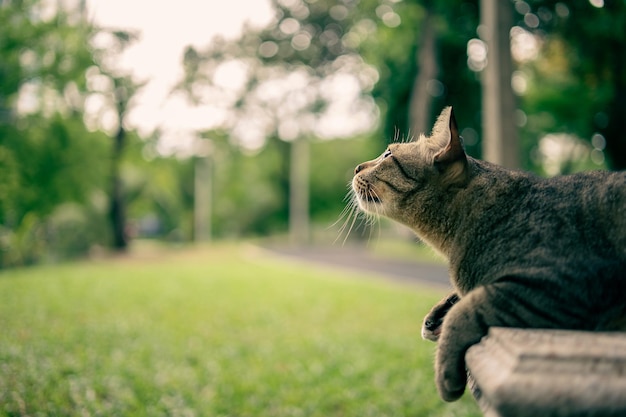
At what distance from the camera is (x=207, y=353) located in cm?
628

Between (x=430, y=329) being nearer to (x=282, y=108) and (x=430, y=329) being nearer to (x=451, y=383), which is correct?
(x=451, y=383)

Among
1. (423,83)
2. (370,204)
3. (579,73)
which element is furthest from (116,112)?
(370,204)

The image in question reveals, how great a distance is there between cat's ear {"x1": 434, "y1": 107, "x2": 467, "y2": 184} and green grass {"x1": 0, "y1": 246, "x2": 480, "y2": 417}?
6.56 feet

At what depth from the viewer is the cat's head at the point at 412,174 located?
5.64ft

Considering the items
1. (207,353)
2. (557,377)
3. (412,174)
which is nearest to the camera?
(557,377)

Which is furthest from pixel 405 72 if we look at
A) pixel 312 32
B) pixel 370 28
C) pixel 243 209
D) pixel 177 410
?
pixel 243 209

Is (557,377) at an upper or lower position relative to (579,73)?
lower

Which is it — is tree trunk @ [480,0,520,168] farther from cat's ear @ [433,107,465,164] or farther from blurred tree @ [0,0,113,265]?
blurred tree @ [0,0,113,265]

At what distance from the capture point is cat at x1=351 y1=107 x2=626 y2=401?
1.40m

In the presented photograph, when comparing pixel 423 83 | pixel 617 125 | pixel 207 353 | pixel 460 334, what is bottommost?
pixel 207 353

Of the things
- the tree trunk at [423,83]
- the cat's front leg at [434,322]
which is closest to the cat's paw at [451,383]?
the cat's front leg at [434,322]

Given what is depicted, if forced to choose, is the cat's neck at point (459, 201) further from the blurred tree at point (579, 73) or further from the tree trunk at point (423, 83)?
the tree trunk at point (423, 83)

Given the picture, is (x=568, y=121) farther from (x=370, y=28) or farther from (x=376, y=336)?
(x=376, y=336)

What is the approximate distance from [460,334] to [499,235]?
384mm
